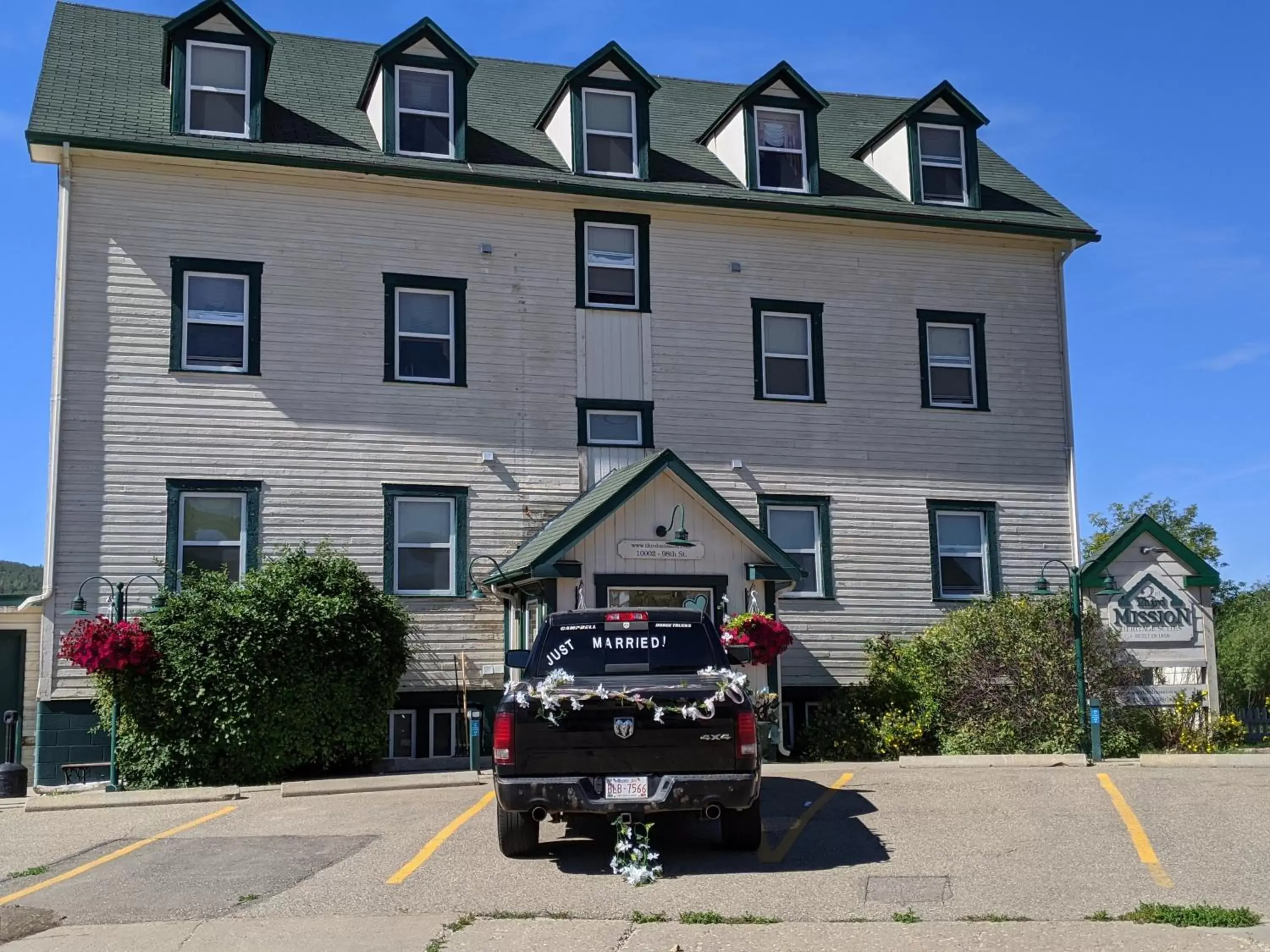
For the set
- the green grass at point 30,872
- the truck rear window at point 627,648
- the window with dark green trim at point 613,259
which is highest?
the window with dark green trim at point 613,259

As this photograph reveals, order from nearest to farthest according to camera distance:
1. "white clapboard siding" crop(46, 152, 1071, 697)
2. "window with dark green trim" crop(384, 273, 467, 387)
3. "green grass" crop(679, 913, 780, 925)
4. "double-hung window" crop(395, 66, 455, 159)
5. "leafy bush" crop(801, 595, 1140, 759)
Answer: "green grass" crop(679, 913, 780, 925) → "leafy bush" crop(801, 595, 1140, 759) → "white clapboard siding" crop(46, 152, 1071, 697) → "window with dark green trim" crop(384, 273, 467, 387) → "double-hung window" crop(395, 66, 455, 159)

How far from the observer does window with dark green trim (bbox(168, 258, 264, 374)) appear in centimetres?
2067

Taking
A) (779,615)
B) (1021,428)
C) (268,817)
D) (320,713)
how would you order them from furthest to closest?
(1021,428) < (779,615) < (320,713) < (268,817)

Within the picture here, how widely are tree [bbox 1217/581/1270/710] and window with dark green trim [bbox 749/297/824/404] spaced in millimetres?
15926

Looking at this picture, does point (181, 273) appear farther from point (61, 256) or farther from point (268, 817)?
point (268, 817)

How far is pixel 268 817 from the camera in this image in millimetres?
14312

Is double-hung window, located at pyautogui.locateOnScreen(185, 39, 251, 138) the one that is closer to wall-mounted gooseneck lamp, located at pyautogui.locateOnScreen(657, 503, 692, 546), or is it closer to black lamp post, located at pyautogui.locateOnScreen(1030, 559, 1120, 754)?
wall-mounted gooseneck lamp, located at pyautogui.locateOnScreen(657, 503, 692, 546)

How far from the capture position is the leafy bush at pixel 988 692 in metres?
19.2

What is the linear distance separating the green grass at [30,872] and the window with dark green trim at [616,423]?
11.7 metres

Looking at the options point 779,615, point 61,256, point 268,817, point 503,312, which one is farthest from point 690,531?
point 61,256

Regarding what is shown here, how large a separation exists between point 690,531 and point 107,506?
8.43 m

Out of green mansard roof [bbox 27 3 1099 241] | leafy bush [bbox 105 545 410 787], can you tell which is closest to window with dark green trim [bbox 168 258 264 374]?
green mansard roof [bbox 27 3 1099 241]

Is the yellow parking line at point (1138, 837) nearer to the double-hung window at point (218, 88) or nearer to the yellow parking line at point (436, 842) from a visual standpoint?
the yellow parking line at point (436, 842)

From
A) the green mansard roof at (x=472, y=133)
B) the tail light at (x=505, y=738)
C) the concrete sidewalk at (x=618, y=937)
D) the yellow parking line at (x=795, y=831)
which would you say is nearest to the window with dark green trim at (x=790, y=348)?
the green mansard roof at (x=472, y=133)
